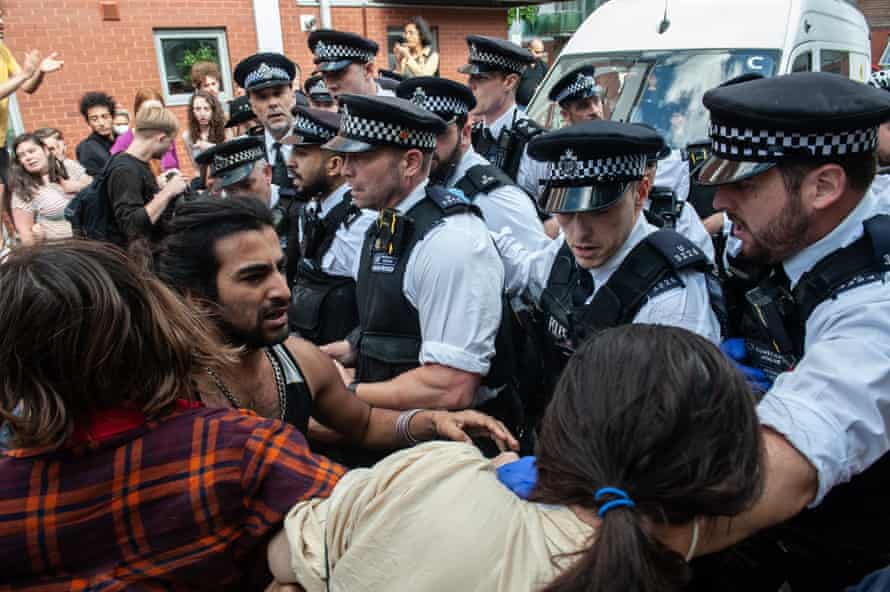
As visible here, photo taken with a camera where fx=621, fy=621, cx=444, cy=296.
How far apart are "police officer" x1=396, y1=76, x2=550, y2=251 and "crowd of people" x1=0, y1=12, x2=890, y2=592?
90 mm

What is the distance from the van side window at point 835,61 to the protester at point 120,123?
257 inches

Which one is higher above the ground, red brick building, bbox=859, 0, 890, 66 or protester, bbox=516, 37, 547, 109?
red brick building, bbox=859, 0, 890, 66

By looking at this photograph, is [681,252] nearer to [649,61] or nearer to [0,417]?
[0,417]

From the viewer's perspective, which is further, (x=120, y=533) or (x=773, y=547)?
(x=773, y=547)

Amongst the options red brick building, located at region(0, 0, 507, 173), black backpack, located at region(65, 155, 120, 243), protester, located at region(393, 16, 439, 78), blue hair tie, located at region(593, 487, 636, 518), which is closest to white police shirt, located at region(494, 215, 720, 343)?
blue hair tie, located at region(593, 487, 636, 518)

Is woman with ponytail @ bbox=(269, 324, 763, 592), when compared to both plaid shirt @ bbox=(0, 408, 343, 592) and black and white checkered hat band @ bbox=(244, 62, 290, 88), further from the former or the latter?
black and white checkered hat band @ bbox=(244, 62, 290, 88)

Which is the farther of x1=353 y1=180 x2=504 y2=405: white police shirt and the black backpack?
the black backpack

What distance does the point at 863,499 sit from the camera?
161 cm

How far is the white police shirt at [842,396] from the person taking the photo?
1.25 m

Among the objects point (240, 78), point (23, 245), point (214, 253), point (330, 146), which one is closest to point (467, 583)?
point (23, 245)

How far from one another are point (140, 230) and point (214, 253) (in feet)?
7.23

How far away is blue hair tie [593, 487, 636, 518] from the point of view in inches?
34.6

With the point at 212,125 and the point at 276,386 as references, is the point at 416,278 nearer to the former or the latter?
the point at 276,386

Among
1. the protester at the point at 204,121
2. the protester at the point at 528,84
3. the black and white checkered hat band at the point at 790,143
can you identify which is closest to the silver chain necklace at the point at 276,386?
the black and white checkered hat band at the point at 790,143
